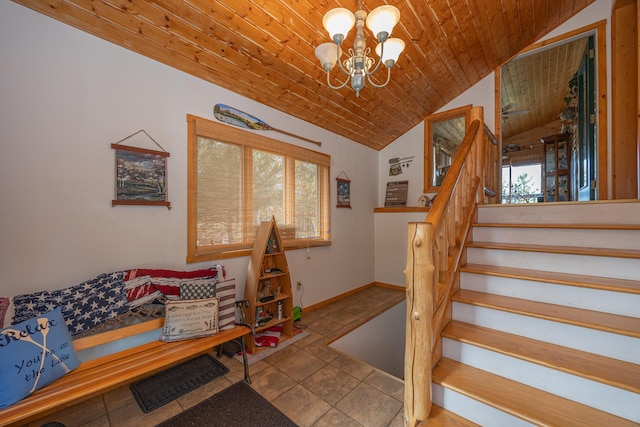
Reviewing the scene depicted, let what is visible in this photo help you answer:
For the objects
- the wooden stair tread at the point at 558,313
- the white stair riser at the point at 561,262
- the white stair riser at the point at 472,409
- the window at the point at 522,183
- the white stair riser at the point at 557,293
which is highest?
the window at the point at 522,183

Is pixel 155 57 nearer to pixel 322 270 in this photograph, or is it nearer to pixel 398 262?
pixel 322 270

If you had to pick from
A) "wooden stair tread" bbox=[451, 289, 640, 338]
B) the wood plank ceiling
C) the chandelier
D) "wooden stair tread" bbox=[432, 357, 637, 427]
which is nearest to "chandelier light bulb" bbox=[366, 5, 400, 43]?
the chandelier

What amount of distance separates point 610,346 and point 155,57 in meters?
3.62

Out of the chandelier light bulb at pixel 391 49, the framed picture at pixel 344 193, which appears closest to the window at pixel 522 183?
the framed picture at pixel 344 193

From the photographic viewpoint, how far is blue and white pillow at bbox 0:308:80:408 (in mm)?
1191

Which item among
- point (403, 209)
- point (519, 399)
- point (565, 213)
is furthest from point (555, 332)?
point (403, 209)

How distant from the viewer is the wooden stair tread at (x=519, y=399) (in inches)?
43.6

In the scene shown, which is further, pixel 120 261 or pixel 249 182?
pixel 249 182

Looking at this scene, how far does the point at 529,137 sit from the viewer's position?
22.8ft

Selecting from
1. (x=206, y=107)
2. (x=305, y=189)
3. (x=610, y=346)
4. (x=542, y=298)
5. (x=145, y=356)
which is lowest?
(x=145, y=356)

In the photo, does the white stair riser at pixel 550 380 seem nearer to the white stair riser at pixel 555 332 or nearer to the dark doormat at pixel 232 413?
the white stair riser at pixel 555 332

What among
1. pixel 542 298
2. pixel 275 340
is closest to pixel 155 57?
pixel 275 340

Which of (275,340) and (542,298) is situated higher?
(542,298)

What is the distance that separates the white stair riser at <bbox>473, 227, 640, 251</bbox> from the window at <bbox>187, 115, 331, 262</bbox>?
81.1 inches
